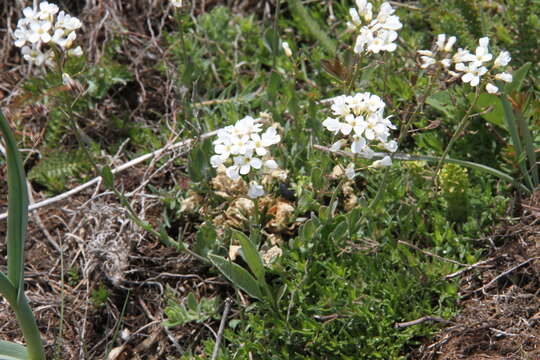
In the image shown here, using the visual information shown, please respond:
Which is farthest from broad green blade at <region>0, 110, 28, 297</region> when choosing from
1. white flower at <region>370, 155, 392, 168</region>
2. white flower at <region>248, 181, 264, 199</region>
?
white flower at <region>370, 155, 392, 168</region>

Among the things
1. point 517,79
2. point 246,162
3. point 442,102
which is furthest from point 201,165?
point 517,79

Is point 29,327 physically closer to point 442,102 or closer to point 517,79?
point 442,102

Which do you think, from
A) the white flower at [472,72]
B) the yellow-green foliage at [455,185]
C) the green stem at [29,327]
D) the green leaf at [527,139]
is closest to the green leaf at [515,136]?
the green leaf at [527,139]

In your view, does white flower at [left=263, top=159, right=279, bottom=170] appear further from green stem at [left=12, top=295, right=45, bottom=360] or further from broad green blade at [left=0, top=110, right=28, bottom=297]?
green stem at [left=12, top=295, right=45, bottom=360]

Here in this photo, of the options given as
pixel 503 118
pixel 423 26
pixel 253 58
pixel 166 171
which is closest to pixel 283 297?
pixel 166 171

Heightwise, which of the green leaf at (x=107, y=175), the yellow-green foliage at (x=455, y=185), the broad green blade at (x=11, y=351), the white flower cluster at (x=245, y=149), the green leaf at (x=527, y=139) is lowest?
the broad green blade at (x=11, y=351)

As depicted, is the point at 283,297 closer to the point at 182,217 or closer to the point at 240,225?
the point at 240,225

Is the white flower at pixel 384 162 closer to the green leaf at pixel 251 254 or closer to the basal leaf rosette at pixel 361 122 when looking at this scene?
the basal leaf rosette at pixel 361 122

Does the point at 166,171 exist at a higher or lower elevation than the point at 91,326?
higher
